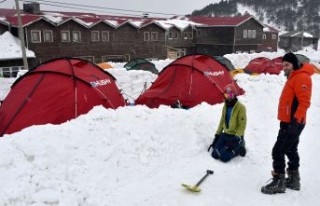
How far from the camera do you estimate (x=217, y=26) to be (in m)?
44.6

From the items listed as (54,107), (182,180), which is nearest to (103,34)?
(54,107)

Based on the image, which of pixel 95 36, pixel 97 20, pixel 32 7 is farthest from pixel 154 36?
pixel 32 7

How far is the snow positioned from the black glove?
1.00 m

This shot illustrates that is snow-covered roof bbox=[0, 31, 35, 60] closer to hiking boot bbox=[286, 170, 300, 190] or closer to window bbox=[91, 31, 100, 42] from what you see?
window bbox=[91, 31, 100, 42]

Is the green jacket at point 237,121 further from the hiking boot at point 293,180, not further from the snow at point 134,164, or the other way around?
the hiking boot at point 293,180

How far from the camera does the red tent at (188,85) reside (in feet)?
32.9

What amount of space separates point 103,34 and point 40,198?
33964 millimetres

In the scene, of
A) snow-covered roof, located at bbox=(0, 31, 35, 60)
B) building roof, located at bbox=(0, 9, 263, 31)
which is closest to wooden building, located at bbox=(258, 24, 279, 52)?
building roof, located at bbox=(0, 9, 263, 31)

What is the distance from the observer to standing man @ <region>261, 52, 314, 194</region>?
16.0 ft

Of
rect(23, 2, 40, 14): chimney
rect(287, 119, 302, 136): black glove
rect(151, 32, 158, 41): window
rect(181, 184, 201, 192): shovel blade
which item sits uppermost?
rect(23, 2, 40, 14): chimney

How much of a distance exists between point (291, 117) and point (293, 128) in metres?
0.17

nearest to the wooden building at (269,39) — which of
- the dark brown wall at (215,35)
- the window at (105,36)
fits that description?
the dark brown wall at (215,35)

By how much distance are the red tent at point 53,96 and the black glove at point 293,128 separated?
4626mm

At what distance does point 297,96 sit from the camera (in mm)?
4895
